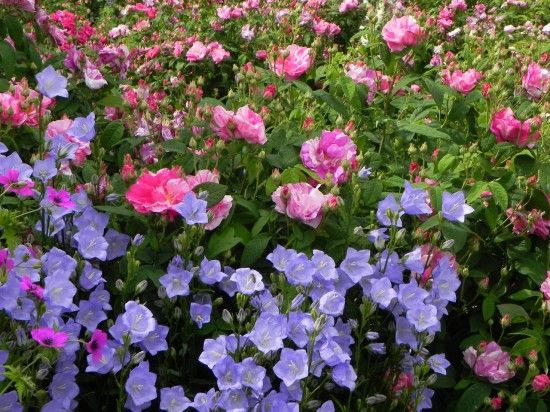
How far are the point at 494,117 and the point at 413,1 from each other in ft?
14.3

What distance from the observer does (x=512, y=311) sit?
6.14 ft

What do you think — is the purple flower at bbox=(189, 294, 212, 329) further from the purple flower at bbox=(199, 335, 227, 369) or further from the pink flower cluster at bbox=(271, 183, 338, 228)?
the pink flower cluster at bbox=(271, 183, 338, 228)

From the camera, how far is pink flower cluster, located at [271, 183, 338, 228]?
165 centimetres

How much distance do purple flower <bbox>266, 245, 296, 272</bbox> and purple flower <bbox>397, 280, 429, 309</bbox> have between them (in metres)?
0.25

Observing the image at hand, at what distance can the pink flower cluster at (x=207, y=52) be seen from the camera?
410 centimetres

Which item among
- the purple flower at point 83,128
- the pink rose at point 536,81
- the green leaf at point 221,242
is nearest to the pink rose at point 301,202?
the green leaf at point 221,242

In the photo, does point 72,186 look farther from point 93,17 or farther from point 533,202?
point 93,17

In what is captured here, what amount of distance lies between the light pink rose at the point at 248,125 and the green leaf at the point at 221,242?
9.0 inches

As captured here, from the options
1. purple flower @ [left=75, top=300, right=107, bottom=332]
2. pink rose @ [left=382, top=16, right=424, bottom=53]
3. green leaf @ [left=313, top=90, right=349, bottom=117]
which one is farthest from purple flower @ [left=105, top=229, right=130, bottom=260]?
pink rose @ [left=382, top=16, right=424, bottom=53]

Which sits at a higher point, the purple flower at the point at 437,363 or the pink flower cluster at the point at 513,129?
the pink flower cluster at the point at 513,129

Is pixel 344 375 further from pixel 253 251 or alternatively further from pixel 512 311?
pixel 512 311

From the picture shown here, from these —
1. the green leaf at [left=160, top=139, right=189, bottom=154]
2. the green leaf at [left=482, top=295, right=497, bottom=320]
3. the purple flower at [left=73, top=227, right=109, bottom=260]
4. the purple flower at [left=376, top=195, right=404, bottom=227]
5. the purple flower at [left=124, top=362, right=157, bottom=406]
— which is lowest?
the green leaf at [left=482, top=295, right=497, bottom=320]

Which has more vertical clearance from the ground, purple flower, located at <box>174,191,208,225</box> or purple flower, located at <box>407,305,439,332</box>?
purple flower, located at <box>174,191,208,225</box>

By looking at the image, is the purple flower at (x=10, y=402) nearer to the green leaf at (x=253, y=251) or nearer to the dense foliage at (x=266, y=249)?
the dense foliage at (x=266, y=249)
